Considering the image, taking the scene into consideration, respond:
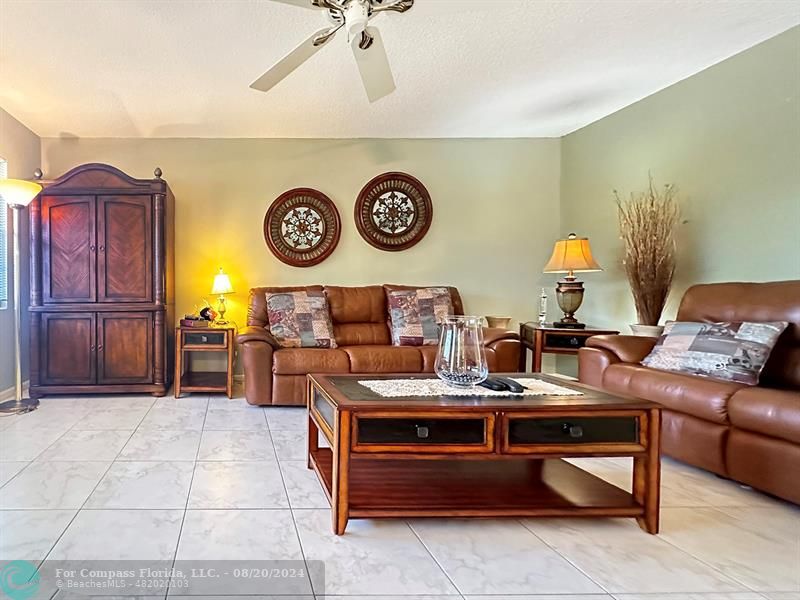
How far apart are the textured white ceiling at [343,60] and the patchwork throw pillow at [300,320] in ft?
5.09

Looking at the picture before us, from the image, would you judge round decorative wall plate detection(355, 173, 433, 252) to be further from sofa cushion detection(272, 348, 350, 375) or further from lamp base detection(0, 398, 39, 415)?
lamp base detection(0, 398, 39, 415)

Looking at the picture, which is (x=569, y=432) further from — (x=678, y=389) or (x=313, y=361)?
(x=313, y=361)

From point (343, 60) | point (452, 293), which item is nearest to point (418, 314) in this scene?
point (452, 293)

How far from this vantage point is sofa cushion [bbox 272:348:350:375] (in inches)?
153

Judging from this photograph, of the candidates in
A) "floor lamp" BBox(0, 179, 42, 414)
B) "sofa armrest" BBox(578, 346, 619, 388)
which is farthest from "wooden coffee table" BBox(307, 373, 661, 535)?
"floor lamp" BBox(0, 179, 42, 414)

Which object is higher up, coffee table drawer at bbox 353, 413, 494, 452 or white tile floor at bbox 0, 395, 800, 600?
coffee table drawer at bbox 353, 413, 494, 452

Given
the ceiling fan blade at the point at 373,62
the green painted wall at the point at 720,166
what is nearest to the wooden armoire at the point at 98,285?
the ceiling fan blade at the point at 373,62

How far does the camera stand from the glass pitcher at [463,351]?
206cm

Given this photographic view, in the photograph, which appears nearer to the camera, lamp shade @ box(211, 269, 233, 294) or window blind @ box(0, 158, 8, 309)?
window blind @ box(0, 158, 8, 309)

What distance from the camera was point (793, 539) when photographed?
1.87 m

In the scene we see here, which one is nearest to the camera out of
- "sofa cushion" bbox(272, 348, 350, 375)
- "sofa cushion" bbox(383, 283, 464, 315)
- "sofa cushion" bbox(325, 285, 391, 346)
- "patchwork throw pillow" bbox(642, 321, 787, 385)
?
"patchwork throw pillow" bbox(642, 321, 787, 385)

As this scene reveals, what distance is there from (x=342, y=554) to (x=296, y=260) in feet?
11.7

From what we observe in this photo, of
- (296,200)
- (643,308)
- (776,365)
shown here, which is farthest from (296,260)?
(776,365)

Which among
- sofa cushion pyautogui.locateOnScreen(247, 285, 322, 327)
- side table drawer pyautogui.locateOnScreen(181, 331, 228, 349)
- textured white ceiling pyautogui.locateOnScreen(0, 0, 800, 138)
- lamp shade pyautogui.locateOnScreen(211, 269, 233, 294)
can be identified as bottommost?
side table drawer pyautogui.locateOnScreen(181, 331, 228, 349)
